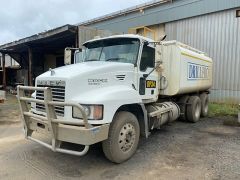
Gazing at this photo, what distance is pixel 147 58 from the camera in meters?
5.99

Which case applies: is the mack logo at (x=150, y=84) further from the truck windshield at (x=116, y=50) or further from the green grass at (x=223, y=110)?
the green grass at (x=223, y=110)

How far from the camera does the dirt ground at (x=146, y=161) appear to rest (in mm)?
4465

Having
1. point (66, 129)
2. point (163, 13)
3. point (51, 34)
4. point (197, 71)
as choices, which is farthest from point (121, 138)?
point (163, 13)

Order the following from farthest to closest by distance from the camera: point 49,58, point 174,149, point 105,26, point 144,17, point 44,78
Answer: point 49,58, point 105,26, point 144,17, point 174,149, point 44,78

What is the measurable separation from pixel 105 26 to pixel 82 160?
16594mm

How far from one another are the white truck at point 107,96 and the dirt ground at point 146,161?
36 centimetres

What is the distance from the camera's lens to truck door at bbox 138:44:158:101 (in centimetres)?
579

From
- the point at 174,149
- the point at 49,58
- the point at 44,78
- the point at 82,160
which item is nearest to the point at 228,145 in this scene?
the point at 174,149

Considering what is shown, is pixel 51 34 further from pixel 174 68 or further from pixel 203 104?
pixel 174 68

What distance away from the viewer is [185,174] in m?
4.50

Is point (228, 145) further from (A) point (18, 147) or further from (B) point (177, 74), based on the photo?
(A) point (18, 147)

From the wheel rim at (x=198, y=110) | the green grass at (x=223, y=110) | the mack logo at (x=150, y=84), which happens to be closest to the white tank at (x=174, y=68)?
the mack logo at (x=150, y=84)

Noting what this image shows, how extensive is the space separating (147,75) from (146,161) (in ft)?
6.58

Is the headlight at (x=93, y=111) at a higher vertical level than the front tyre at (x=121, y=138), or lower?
higher
